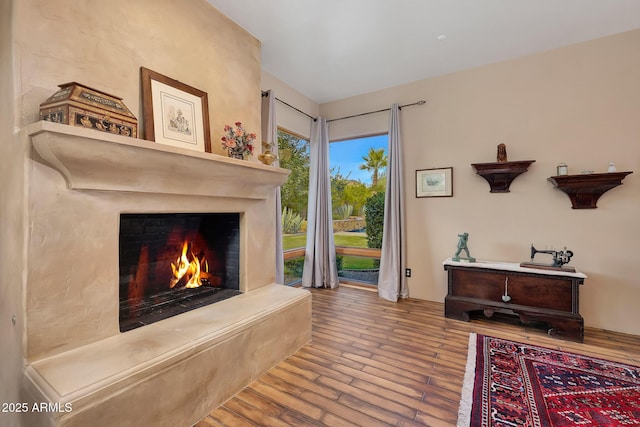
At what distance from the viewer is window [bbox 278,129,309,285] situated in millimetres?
4008

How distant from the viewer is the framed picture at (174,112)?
1.87 meters

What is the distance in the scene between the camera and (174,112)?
2.03 meters

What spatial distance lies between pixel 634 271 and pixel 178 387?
3.99 meters

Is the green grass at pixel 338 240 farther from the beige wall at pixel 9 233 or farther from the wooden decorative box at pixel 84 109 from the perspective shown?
the beige wall at pixel 9 233

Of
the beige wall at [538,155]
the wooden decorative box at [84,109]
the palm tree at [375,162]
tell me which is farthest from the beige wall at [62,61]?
the beige wall at [538,155]

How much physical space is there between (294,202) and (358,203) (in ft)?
3.48

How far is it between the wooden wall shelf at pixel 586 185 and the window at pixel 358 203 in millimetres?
2087

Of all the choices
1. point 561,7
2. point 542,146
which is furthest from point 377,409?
point 561,7

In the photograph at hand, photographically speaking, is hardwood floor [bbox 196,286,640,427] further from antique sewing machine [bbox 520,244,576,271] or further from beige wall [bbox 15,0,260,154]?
beige wall [bbox 15,0,260,154]

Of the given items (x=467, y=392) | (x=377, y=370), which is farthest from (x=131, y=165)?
(x=467, y=392)

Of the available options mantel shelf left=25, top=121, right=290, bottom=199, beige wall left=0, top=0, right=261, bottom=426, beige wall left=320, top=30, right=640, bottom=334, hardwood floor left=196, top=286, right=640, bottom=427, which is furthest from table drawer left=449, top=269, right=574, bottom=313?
beige wall left=0, top=0, right=261, bottom=426

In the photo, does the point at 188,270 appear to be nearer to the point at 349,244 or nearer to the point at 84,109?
the point at 84,109

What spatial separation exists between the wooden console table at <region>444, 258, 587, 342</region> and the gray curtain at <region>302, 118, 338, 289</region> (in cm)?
177

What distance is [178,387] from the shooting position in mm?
1461
